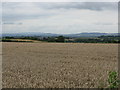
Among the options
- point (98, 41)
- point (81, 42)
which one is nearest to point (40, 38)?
point (81, 42)

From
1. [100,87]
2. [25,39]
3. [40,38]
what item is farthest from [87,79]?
[25,39]

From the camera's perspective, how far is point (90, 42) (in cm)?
4716

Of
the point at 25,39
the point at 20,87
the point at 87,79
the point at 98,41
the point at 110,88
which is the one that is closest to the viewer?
the point at 110,88

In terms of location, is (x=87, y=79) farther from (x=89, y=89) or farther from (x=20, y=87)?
(x=20, y=87)

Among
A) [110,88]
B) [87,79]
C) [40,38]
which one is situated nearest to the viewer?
[110,88]

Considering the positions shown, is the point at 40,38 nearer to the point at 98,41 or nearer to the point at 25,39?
the point at 25,39

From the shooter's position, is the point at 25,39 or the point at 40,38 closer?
the point at 40,38

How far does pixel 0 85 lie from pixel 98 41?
127 ft

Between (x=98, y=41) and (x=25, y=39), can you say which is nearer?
(x=98, y=41)

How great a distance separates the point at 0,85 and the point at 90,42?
130 ft

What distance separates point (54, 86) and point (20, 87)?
4.25ft

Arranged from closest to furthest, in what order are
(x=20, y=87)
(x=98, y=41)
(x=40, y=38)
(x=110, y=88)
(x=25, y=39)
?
(x=110, y=88), (x=20, y=87), (x=98, y=41), (x=40, y=38), (x=25, y=39)

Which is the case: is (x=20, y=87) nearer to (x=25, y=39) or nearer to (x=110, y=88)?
(x=110, y=88)

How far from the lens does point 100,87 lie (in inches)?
313
